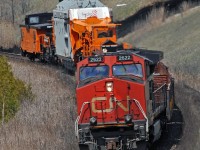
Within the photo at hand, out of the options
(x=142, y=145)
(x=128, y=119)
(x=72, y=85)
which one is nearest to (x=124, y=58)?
(x=128, y=119)

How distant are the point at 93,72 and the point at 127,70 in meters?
1.04

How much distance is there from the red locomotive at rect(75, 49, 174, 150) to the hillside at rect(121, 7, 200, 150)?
2.57 metres

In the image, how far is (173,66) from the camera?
41406mm

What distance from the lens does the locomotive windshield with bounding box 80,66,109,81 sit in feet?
62.8

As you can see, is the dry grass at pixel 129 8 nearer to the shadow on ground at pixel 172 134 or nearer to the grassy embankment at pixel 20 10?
the grassy embankment at pixel 20 10

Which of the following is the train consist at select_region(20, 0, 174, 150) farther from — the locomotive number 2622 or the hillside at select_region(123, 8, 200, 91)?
the hillside at select_region(123, 8, 200, 91)

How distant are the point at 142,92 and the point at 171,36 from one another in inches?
1317

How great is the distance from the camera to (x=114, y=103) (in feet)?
61.7

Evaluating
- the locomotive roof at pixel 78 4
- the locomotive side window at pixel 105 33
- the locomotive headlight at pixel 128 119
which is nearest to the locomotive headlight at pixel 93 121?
the locomotive headlight at pixel 128 119

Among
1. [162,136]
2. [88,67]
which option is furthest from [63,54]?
[88,67]

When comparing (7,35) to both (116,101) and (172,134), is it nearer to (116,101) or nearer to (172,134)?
(172,134)

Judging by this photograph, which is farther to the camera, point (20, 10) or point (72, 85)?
point (20, 10)

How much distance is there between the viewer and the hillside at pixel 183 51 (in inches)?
965

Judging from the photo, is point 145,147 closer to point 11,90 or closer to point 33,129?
point 33,129
